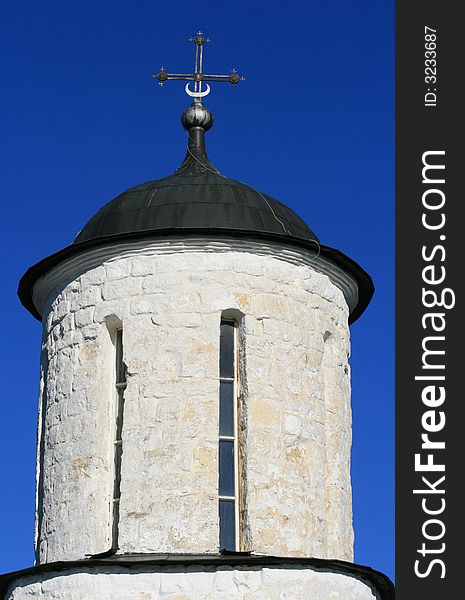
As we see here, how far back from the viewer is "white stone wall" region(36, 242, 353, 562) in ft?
44.4

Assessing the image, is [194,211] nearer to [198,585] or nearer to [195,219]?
[195,219]

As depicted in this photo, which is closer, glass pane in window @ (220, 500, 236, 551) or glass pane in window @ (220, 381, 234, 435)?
glass pane in window @ (220, 500, 236, 551)

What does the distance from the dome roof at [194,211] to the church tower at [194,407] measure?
27 millimetres

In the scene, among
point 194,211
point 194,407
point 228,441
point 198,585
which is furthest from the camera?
point 194,211

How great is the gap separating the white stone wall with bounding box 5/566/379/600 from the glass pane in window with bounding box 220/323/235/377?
233 centimetres

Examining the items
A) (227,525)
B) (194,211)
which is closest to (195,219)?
(194,211)

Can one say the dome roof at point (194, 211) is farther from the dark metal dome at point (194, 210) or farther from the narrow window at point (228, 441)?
the narrow window at point (228, 441)

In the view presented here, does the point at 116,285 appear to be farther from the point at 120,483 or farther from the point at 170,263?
the point at 120,483

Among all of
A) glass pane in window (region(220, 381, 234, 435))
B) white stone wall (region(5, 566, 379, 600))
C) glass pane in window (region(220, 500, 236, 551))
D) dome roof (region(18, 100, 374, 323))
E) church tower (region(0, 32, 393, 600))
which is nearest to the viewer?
white stone wall (region(5, 566, 379, 600))

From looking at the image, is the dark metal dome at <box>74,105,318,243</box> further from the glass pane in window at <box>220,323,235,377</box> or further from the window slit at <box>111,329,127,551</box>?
the window slit at <box>111,329,127,551</box>

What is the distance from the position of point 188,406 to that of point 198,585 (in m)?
2.00

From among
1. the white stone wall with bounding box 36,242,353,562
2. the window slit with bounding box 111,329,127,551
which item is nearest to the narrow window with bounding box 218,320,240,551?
the white stone wall with bounding box 36,242,353,562

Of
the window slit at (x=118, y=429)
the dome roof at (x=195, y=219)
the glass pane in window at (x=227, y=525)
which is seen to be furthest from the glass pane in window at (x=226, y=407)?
the dome roof at (x=195, y=219)

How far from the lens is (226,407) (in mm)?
14039
